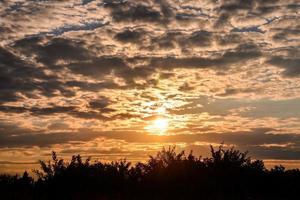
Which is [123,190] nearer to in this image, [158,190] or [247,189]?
[158,190]

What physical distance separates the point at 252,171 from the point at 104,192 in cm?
957

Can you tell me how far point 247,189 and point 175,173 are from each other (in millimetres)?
4031

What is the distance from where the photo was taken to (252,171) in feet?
96.8

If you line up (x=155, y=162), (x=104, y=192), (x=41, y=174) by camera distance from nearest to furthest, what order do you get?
(x=104, y=192), (x=41, y=174), (x=155, y=162)

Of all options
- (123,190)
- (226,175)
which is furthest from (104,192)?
(226,175)

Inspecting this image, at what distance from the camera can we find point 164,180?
26.6 metres

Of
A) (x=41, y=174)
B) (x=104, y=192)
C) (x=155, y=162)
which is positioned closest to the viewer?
(x=104, y=192)

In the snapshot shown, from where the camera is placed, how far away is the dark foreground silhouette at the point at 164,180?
2502cm

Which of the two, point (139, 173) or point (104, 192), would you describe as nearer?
point (104, 192)

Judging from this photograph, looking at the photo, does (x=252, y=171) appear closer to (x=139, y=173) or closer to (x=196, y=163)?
(x=196, y=163)

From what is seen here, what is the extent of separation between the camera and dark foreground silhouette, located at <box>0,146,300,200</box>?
25016 mm

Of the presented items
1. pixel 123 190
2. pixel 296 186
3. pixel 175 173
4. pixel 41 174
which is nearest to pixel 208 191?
pixel 175 173

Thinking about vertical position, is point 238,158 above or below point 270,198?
above

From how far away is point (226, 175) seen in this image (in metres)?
27.8
